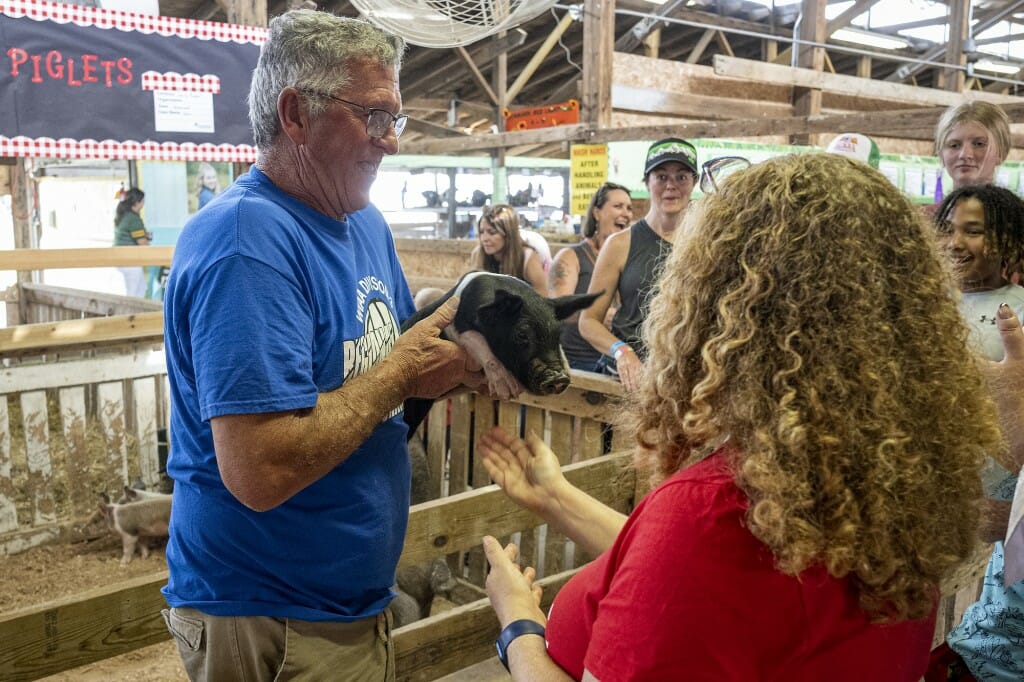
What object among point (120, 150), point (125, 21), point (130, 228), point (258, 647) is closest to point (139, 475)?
point (120, 150)

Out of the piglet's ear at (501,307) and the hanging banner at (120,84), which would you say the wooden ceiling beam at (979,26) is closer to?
the hanging banner at (120,84)

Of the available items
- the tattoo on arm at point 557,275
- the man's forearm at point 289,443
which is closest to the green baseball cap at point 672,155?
the tattoo on arm at point 557,275

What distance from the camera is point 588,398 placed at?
3.51 meters

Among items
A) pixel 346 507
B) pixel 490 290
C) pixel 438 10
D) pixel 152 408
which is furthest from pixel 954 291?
pixel 152 408

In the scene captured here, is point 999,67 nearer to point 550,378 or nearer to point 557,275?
point 557,275

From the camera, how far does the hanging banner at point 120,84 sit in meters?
4.12

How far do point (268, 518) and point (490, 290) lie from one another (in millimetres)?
642

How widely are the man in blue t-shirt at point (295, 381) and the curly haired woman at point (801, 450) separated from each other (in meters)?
0.57

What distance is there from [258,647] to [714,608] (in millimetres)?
954

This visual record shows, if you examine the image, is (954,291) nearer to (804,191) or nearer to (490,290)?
(804,191)

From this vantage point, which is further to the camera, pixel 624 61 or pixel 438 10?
pixel 624 61

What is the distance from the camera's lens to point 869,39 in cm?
1341

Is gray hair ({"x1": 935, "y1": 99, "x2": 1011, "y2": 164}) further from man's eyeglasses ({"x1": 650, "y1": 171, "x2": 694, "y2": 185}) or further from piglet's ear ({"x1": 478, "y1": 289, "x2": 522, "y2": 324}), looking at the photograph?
piglet's ear ({"x1": 478, "y1": 289, "x2": 522, "y2": 324})

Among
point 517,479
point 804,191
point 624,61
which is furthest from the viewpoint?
point 624,61
